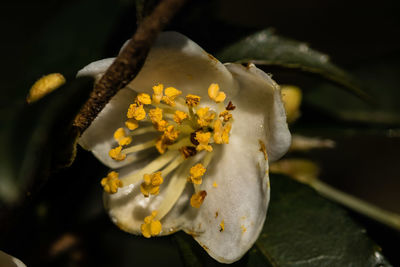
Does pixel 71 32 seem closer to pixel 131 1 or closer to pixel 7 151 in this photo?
pixel 131 1

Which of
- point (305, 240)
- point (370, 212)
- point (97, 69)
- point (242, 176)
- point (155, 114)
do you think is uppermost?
point (97, 69)

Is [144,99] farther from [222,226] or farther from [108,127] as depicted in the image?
[222,226]

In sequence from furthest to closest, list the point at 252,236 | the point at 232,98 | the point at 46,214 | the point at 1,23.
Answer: the point at 1,23, the point at 46,214, the point at 232,98, the point at 252,236

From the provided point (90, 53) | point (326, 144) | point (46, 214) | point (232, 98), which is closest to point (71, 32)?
point (90, 53)

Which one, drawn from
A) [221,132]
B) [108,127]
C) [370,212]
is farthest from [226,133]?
[370,212]

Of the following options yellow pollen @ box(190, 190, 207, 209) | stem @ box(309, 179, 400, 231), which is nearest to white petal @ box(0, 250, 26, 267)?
yellow pollen @ box(190, 190, 207, 209)

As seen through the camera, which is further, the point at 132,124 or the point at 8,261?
the point at 132,124
